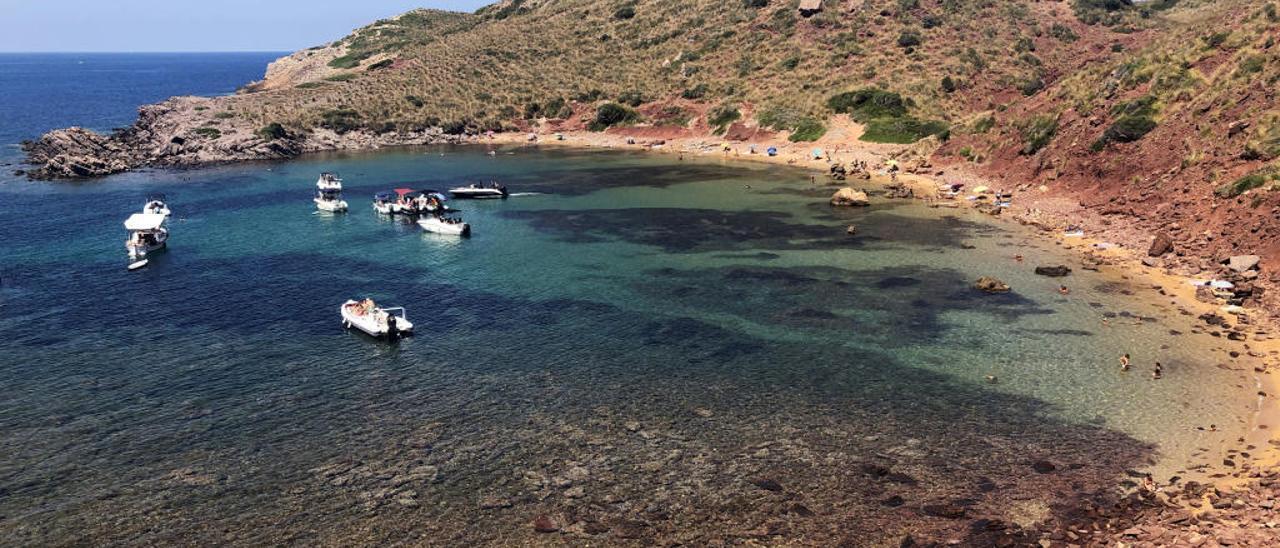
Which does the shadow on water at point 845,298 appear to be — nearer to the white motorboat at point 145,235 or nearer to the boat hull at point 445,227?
the boat hull at point 445,227

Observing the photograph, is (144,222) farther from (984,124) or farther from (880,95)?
(880,95)

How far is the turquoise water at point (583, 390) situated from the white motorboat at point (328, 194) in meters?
17.8

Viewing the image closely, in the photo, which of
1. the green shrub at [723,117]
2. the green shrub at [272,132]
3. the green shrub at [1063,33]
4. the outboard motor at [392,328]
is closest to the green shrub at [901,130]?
the green shrub at [723,117]

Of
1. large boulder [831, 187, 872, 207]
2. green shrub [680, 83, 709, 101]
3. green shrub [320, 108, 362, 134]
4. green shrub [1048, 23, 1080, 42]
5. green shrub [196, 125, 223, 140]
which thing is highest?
green shrub [1048, 23, 1080, 42]

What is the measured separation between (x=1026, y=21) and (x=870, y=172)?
79.6m

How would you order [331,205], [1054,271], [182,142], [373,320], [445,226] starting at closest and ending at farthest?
[373,320] < [1054,271] < [445,226] < [331,205] < [182,142]

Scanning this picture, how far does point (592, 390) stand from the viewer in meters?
38.8

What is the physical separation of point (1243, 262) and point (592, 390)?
139 ft

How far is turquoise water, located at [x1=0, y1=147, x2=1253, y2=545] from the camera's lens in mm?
29016

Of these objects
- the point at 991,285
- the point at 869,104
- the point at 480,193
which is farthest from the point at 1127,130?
the point at 480,193

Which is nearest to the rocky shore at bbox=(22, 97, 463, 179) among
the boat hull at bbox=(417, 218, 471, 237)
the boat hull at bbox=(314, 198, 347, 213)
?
the boat hull at bbox=(314, 198, 347, 213)

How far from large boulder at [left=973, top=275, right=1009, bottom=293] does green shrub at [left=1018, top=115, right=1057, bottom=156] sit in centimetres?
3955

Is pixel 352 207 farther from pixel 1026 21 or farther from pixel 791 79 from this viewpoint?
pixel 1026 21

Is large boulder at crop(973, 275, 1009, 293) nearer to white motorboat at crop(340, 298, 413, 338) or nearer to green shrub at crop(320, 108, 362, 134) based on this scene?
white motorboat at crop(340, 298, 413, 338)
